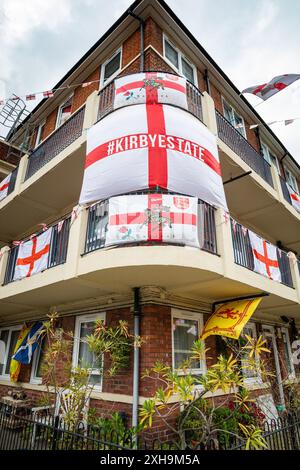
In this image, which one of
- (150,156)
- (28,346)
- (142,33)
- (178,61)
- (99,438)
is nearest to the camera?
(99,438)

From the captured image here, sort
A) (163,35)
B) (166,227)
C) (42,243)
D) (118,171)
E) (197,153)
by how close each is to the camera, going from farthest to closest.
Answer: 1. (163,35)
2. (42,243)
3. (197,153)
4. (118,171)
5. (166,227)

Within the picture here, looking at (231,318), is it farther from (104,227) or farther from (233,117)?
(233,117)

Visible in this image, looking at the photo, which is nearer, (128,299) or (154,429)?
(154,429)

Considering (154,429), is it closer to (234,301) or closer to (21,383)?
(234,301)

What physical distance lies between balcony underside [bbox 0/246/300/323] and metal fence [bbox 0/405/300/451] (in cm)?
239

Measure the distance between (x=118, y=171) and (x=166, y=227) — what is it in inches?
63.1

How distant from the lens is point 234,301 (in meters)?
6.67

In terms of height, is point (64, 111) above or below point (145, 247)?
above

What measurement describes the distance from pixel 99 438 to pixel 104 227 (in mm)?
3500

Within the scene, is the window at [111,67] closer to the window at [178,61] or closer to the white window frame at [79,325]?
the window at [178,61]

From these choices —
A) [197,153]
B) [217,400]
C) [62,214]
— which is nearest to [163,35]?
[197,153]

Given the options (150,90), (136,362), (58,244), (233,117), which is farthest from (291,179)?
(136,362)

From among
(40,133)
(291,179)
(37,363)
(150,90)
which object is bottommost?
(37,363)

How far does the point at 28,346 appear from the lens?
8734mm
